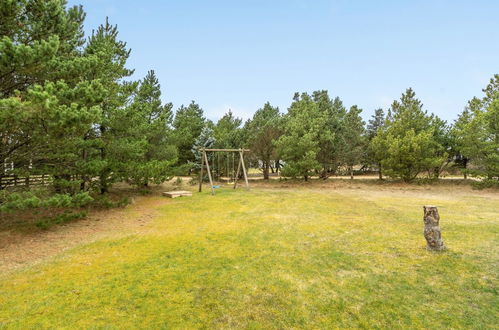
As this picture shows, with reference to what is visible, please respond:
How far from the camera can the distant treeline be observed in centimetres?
560

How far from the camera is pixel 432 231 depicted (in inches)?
197

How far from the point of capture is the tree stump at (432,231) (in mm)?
4992

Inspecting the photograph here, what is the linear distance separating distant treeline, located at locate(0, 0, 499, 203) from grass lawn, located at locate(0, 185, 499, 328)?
316 centimetres

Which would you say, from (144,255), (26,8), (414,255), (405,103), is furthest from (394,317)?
(405,103)

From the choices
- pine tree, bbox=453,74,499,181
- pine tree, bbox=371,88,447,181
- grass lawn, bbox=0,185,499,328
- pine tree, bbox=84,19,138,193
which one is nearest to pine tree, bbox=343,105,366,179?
pine tree, bbox=371,88,447,181

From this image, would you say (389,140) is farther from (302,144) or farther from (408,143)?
(302,144)

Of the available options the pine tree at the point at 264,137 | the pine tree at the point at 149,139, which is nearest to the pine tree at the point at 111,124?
the pine tree at the point at 149,139

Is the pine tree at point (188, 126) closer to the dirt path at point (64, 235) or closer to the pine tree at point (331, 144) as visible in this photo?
the pine tree at point (331, 144)

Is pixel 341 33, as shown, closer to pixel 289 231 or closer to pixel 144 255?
pixel 289 231

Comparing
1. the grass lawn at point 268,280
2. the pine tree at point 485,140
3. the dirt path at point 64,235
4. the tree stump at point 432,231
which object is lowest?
the grass lawn at point 268,280

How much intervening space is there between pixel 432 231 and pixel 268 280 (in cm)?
373

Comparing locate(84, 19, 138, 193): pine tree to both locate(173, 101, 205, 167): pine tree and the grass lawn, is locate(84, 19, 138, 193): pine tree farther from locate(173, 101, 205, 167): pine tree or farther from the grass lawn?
locate(173, 101, 205, 167): pine tree

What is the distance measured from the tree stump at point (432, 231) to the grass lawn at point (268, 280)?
18 cm

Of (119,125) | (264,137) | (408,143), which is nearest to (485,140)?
(408,143)
